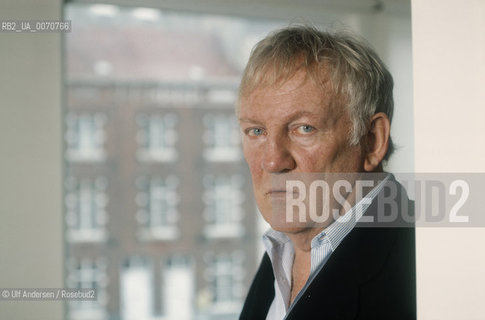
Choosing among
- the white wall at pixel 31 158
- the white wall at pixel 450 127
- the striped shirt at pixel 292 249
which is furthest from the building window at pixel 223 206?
the white wall at pixel 450 127

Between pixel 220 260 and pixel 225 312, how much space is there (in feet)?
4.48

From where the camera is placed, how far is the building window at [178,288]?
13158 millimetres

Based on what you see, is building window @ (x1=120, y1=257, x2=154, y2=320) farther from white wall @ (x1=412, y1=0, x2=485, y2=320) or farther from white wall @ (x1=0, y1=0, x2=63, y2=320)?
white wall @ (x1=412, y1=0, x2=485, y2=320)

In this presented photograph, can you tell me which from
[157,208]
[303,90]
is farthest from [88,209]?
[303,90]

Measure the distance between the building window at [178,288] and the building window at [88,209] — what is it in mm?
1968

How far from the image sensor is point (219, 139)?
1269 centimetres

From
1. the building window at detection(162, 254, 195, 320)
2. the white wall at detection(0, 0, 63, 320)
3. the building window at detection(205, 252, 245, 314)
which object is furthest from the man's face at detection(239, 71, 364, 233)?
the building window at detection(162, 254, 195, 320)

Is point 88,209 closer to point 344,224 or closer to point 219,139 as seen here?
point 219,139

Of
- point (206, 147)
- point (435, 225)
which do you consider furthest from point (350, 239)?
point (206, 147)

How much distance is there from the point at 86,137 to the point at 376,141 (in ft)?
38.7

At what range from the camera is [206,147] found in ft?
41.3

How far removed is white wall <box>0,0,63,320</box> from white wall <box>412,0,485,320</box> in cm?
69

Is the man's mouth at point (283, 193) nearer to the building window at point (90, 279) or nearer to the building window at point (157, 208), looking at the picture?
the building window at point (157, 208)

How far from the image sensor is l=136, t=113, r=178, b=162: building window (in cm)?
1238
